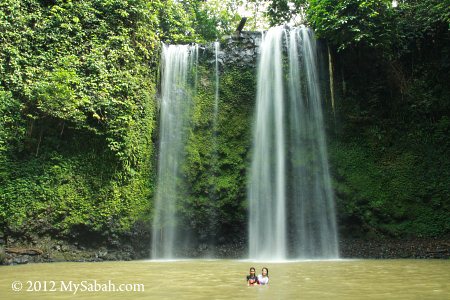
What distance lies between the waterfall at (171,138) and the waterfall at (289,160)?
7.92 feet

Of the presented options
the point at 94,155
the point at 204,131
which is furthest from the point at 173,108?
the point at 94,155

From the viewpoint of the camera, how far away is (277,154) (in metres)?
12.8

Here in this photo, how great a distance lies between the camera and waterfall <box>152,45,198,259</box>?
39.7 ft

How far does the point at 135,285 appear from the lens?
224 inches

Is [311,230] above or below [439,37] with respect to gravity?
below

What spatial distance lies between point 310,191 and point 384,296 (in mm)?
7911

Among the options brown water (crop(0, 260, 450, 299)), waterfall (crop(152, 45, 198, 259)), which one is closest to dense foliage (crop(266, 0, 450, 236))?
waterfall (crop(152, 45, 198, 259))

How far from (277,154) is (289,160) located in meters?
0.44

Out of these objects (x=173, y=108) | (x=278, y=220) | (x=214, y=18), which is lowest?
(x=278, y=220)

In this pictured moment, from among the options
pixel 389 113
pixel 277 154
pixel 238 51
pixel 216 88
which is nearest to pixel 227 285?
pixel 277 154

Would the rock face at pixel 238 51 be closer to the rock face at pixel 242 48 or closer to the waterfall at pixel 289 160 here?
the rock face at pixel 242 48

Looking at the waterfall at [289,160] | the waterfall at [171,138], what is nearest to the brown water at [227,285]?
the waterfall at [289,160]

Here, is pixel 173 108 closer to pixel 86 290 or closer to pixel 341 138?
pixel 341 138

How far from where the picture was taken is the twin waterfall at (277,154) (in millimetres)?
11984
